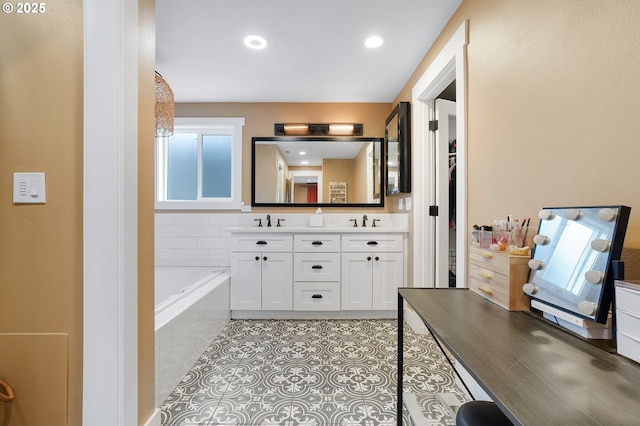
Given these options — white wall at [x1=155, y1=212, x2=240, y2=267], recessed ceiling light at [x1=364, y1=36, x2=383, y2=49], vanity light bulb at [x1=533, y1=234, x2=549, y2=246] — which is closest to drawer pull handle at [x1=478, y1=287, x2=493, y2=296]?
vanity light bulb at [x1=533, y1=234, x2=549, y2=246]

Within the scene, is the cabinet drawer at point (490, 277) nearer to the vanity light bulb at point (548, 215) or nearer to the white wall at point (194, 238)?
the vanity light bulb at point (548, 215)

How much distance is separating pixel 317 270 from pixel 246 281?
74 cm

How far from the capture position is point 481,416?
80cm

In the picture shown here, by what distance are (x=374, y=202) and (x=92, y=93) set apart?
2.69 m

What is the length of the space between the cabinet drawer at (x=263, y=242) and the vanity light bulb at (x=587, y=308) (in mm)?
2277

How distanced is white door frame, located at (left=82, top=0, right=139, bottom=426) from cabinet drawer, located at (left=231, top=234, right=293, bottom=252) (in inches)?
67.8

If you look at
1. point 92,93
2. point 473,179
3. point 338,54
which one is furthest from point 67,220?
point 338,54

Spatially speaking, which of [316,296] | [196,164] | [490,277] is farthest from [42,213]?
[196,164]

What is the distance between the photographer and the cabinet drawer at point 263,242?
9.05 ft

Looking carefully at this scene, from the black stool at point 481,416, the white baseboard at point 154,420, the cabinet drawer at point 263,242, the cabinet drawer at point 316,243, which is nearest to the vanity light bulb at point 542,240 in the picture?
the black stool at point 481,416

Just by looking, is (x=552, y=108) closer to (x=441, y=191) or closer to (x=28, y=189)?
(x=441, y=191)

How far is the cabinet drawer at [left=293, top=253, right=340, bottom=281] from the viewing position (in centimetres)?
275

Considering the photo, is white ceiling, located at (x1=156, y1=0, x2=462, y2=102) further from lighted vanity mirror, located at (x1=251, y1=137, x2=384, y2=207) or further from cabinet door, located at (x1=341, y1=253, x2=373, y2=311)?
cabinet door, located at (x1=341, y1=253, x2=373, y2=311)

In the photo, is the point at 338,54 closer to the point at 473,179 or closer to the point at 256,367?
the point at 473,179
